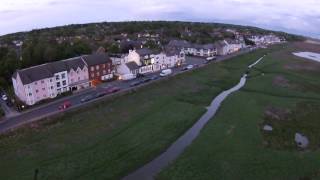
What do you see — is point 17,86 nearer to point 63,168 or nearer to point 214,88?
point 63,168

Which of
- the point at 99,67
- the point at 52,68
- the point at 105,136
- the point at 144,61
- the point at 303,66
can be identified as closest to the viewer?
the point at 105,136

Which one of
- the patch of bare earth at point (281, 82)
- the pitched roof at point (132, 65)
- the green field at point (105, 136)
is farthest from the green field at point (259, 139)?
the pitched roof at point (132, 65)

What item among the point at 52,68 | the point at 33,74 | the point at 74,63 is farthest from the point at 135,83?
the point at 33,74

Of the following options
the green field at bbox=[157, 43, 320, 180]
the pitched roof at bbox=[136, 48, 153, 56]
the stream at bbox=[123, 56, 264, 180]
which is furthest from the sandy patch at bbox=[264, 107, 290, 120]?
the pitched roof at bbox=[136, 48, 153, 56]

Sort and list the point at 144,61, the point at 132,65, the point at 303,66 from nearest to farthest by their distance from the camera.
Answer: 1. the point at 132,65
2. the point at 144,61
3. the point at 303,66

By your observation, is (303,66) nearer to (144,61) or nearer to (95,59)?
(144,61)

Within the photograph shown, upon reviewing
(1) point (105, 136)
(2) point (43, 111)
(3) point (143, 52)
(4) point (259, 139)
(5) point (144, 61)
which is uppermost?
(3) point (143, 52)
